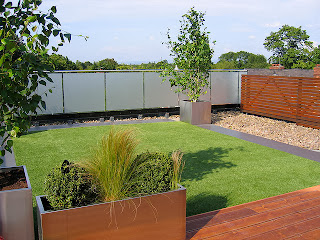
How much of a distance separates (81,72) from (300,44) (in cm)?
4067

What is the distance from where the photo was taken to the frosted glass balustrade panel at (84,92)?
10656 mm

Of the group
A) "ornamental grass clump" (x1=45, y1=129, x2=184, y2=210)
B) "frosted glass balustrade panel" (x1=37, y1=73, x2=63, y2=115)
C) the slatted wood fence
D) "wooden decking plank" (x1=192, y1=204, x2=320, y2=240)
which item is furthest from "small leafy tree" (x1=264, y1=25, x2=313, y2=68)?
"ornamental grass clump" (x1=45, y1=129, x2=184, y2=210)

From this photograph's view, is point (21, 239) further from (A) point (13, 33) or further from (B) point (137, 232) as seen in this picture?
(A) point (13, 33)

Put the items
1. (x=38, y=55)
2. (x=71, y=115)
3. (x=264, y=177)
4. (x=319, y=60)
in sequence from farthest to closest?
1. (x=319, y=60)
2. (x=71, y=115)
3. (x=264, y=177)
4. (x=38, y=55)

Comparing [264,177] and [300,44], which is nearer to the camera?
[264,177]

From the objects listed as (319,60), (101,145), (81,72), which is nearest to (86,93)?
(81,72)

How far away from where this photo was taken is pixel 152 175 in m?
3.13

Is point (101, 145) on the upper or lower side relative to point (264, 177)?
upper

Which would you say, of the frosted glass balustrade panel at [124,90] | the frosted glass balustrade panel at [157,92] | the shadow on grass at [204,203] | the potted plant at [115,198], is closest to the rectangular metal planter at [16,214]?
the potted plant at [115,198]

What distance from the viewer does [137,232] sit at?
291cm

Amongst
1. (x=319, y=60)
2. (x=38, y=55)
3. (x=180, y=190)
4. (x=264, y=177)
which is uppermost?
(x=319, y=60)

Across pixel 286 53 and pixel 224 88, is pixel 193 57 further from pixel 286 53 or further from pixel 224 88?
pixel 286 53

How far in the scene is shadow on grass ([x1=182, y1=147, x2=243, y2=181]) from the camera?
5547mm

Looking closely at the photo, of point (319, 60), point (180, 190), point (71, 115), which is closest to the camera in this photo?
point (180, 190)
